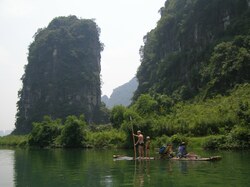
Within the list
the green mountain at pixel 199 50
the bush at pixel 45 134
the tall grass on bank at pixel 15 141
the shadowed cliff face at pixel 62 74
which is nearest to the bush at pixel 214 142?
the green mountain at pixel 199 50

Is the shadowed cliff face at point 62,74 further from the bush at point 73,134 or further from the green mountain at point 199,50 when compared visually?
the bush at point 73,134

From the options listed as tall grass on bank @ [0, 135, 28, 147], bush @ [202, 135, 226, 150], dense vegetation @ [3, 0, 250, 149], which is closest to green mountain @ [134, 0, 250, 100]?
dense vegetation @ [3, 0, 250, 149]

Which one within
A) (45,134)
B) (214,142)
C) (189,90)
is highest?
(189,90)

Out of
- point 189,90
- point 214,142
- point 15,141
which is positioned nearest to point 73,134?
point 214,142

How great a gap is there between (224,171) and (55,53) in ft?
319

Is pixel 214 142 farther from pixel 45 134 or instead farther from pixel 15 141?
pixel 15 141

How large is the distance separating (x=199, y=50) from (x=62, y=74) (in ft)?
156

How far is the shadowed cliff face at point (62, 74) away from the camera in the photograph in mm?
102875

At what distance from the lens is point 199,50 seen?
2721 inches

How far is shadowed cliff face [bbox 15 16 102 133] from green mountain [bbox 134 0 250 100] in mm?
20298

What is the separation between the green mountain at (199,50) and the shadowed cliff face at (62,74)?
66.6ft

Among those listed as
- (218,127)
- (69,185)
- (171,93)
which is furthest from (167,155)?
(171,93)

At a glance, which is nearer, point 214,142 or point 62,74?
point 214,142

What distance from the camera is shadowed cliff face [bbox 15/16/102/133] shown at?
103 metres
